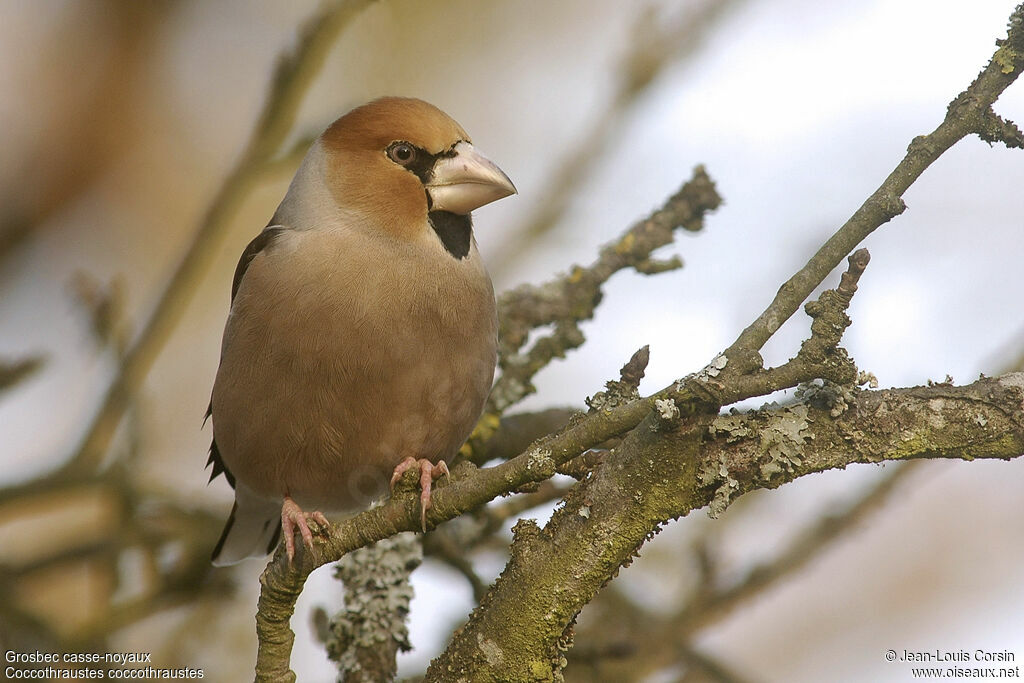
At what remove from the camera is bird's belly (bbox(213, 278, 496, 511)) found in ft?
10.9

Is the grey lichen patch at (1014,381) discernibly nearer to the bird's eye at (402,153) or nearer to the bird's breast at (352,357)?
the bird's breast at (352,357)

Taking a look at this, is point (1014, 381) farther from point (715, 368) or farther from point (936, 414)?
point (715, 368)

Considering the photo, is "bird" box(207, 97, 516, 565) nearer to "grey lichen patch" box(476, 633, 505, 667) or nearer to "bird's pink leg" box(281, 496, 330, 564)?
"bird's pink leg" box(281, 496, 330, 564)

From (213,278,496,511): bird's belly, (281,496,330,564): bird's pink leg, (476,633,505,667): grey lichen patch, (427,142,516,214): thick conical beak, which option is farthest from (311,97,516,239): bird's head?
(476,633,505,667): grey lichen patch

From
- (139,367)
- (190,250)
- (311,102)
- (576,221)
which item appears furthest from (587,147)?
(139,367)

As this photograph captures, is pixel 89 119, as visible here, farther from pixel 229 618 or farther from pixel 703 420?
pixel 703 420

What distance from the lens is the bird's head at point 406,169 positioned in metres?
3.64

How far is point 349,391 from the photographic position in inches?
132

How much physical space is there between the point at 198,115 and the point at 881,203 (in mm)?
4282

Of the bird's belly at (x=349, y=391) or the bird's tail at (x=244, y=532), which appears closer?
the bird's belly at (x=349, y=391)

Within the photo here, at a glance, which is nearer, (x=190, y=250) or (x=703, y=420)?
(x=703, y=420)

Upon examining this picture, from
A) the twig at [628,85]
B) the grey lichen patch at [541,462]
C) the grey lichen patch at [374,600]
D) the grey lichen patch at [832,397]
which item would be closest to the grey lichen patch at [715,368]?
the grey lichen patch at [832,397]

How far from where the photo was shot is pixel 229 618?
478 cm

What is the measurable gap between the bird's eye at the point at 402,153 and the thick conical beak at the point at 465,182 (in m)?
0.10
